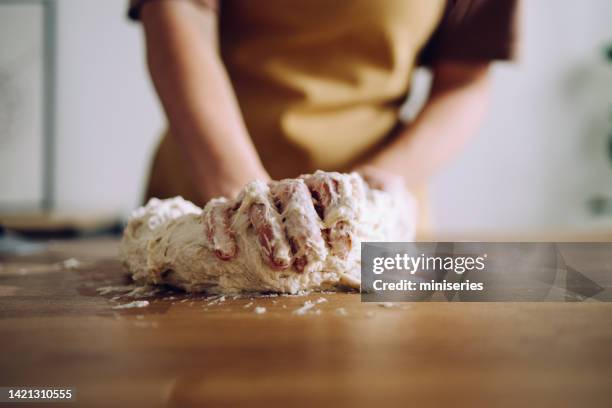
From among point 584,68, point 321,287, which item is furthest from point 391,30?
point 584,68

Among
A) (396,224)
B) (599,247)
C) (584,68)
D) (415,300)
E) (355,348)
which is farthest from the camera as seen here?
(584,68)

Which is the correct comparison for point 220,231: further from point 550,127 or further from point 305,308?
point 550,127

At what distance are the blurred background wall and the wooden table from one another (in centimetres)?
176

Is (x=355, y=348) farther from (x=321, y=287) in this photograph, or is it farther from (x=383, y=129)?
(x=383, y=129)

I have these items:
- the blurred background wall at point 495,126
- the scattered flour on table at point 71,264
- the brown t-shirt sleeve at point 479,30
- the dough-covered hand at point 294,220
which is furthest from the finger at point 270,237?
the blurred background wall at point 495,126

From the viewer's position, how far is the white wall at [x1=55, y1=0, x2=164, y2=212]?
85.9 inches

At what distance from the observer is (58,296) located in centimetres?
52

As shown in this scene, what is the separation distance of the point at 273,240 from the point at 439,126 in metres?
0.63

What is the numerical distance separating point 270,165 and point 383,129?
26cm

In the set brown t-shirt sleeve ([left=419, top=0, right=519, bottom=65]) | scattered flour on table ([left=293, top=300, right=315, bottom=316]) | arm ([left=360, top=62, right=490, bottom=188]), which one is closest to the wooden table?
scattered flour on table ([left=293, top=300, right=315, bottom=316])

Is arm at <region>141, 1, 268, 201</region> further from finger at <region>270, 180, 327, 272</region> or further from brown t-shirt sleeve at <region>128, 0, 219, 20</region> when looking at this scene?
finger at <region>270, 180, 327, 272</region>

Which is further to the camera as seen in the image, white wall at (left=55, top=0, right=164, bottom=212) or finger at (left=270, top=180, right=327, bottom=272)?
white wall at (left=55, top=0, right=164, bottom=212)

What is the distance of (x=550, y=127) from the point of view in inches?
82.9

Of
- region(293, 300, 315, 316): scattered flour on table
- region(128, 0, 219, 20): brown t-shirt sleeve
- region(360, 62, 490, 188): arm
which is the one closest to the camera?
region(293, 300, 315, 316): scattered flour on table
